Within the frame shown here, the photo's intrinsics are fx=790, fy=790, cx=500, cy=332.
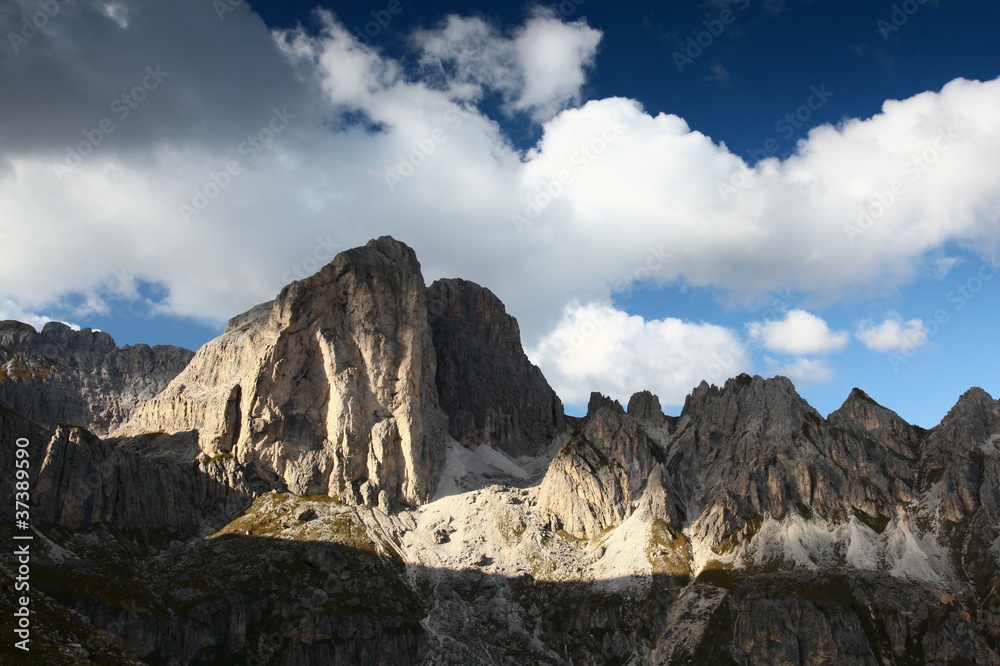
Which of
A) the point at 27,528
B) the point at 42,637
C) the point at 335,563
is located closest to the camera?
the point at 42,637

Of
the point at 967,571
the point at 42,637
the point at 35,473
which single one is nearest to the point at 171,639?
the point at 35,473

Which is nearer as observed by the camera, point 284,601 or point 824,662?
point 824,662

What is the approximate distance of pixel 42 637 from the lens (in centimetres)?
7156

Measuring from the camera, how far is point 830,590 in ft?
601

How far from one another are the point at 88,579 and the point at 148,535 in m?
40.3

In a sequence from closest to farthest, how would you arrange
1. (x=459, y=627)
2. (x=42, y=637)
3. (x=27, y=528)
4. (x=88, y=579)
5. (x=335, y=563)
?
1. (x=42, y=637)
2. (x=88, y=579)
3. (x=27, y=528)
4. (x=459, y=627)
5. (x=335, y=563)

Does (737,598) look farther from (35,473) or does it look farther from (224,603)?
(35,473)

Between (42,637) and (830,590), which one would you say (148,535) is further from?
(830,590)

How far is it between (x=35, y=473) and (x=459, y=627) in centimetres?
10771

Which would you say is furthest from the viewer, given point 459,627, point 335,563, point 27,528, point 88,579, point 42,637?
point 335,563

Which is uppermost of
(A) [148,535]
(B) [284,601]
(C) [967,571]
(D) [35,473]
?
(D) [35,473]

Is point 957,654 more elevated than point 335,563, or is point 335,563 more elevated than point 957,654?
point 335,563

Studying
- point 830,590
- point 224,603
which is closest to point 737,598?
point 830,590

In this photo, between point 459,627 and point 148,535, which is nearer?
point 459,627
